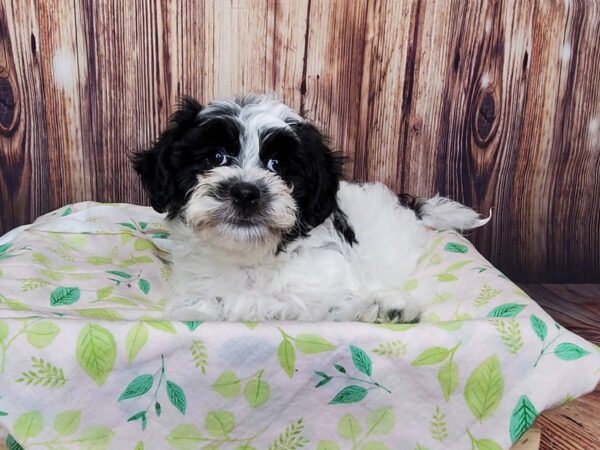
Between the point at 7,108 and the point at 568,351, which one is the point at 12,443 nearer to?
the point at 568,351

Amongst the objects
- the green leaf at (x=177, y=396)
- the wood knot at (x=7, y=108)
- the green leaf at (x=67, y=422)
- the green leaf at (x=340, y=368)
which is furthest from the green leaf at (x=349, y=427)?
the wood knot at (x=7, y=108)

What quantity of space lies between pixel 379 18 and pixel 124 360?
1.76 metres

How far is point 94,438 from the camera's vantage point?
128 cm

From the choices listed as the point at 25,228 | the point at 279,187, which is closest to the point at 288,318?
the point at 279,187

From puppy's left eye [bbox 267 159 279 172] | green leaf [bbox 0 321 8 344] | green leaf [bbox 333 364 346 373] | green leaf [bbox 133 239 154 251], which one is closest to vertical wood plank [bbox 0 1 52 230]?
green leaf [bbox 133 239 154 251]

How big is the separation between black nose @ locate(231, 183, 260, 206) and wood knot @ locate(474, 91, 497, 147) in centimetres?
138

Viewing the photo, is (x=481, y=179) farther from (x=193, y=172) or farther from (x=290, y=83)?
(x=193, y=172)

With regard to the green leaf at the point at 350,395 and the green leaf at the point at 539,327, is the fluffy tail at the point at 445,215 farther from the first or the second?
the green leaf at the point at 350,395

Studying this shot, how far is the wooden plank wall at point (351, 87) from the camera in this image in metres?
2.40

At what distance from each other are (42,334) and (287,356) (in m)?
0.51

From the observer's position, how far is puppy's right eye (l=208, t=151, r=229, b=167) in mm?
1696

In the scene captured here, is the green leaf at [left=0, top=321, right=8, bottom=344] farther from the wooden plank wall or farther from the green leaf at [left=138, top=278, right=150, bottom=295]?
the wooden plank wall

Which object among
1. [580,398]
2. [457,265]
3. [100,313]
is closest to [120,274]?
[100,313]

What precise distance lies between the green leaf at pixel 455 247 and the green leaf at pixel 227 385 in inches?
43.9
